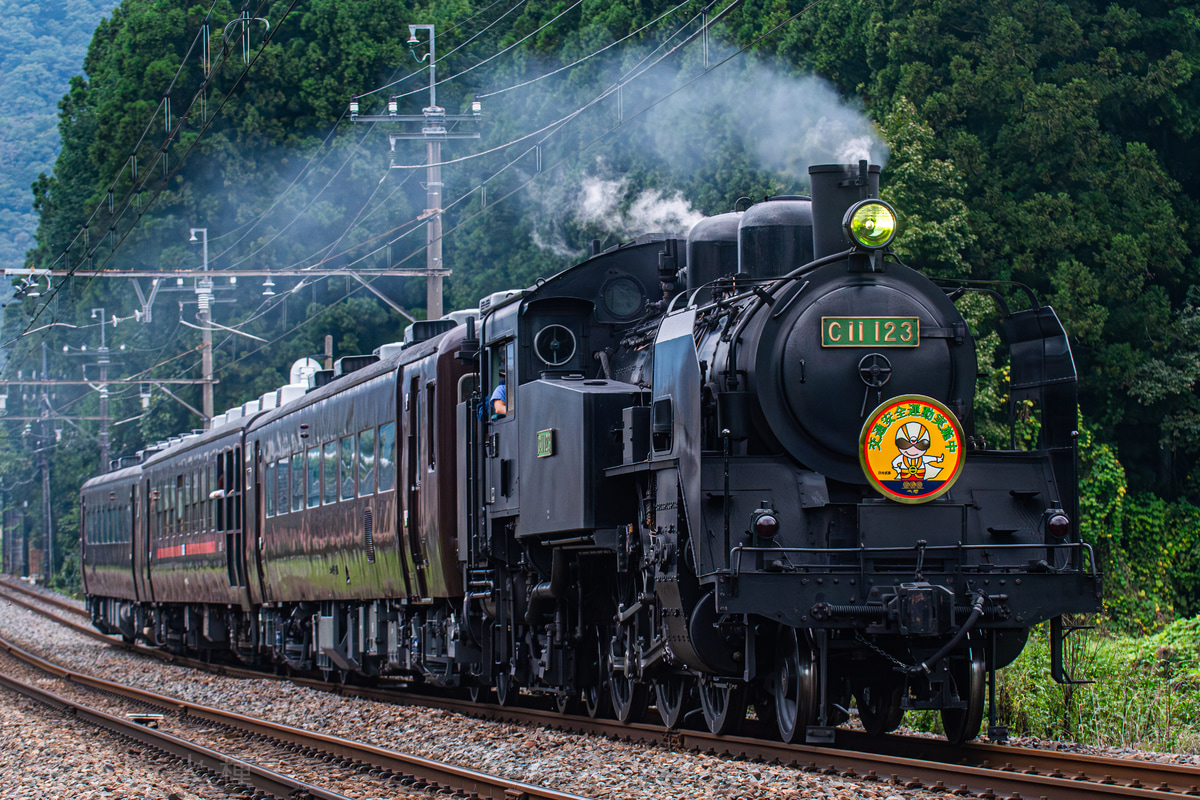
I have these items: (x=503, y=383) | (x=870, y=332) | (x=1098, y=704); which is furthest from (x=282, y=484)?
(x=870, y=332)

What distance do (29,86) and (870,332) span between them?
193 metres

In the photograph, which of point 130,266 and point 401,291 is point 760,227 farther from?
point 130,266

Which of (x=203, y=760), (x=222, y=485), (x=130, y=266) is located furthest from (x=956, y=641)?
(x=130, y=266)

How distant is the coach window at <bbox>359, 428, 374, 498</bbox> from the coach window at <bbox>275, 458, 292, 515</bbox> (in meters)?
3.04

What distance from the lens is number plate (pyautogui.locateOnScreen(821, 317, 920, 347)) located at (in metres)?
8.79

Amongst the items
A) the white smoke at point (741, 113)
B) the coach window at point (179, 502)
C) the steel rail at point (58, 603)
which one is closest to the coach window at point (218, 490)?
the coach window at point (179, 502)

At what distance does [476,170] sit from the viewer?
4750 centimetres

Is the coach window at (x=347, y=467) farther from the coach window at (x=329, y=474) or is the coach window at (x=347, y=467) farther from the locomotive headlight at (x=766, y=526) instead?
the locomotive headlight at (x=766, y=526)

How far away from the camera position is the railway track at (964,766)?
696cm

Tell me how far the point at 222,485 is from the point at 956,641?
15.5 meters

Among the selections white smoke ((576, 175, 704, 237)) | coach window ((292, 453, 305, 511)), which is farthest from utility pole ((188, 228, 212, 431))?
coach window ((292, 453, 305, 511))

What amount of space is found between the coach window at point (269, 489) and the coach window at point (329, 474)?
8.15 feet

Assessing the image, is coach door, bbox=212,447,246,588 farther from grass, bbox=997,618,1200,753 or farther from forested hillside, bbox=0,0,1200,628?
grass, bbox=997,618,1200,753

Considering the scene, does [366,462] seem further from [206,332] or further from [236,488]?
[206,332]
